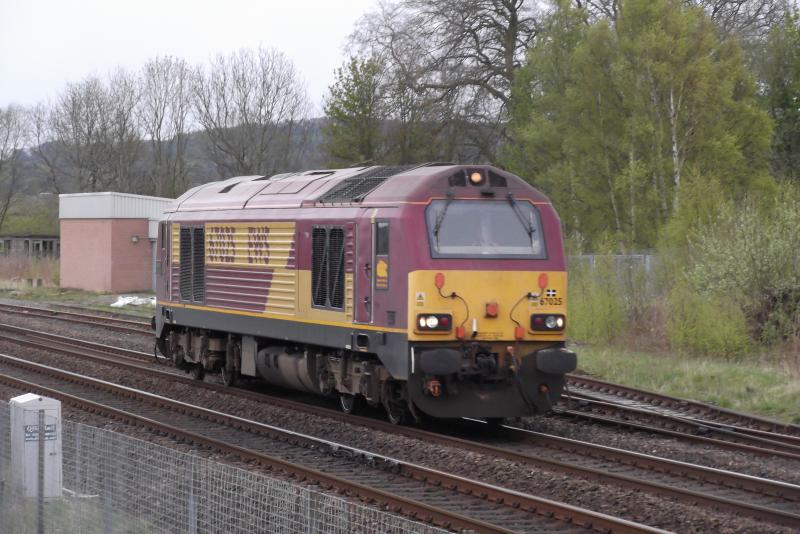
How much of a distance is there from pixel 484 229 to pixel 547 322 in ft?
4.35

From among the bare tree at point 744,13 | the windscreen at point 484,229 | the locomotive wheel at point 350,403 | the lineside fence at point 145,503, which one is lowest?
the locomotive wheel at point 350,403

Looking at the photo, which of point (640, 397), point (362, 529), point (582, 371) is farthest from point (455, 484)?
point (582, 371)

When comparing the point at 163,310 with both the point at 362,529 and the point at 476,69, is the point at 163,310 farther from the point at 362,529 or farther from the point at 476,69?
the point at 476,69

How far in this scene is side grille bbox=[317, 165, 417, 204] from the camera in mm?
13875

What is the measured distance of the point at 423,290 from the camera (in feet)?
41.2

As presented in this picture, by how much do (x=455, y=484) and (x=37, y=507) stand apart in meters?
3.94

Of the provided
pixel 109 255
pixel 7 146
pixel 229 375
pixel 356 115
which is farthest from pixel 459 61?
pixel 7 146

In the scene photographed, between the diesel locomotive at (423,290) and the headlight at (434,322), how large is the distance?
0.01m

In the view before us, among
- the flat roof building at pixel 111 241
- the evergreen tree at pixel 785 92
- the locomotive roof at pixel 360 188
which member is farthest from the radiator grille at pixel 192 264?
the evergreen tree at pixel 785 92

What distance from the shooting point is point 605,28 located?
37.3 metres

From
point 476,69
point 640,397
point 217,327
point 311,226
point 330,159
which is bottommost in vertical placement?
point 640,397

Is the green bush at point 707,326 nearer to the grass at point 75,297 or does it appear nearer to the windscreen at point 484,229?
the windscreen at point 484,229

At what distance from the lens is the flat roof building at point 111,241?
4634 cm

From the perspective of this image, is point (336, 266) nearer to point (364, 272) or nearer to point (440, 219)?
point (364, 272)
